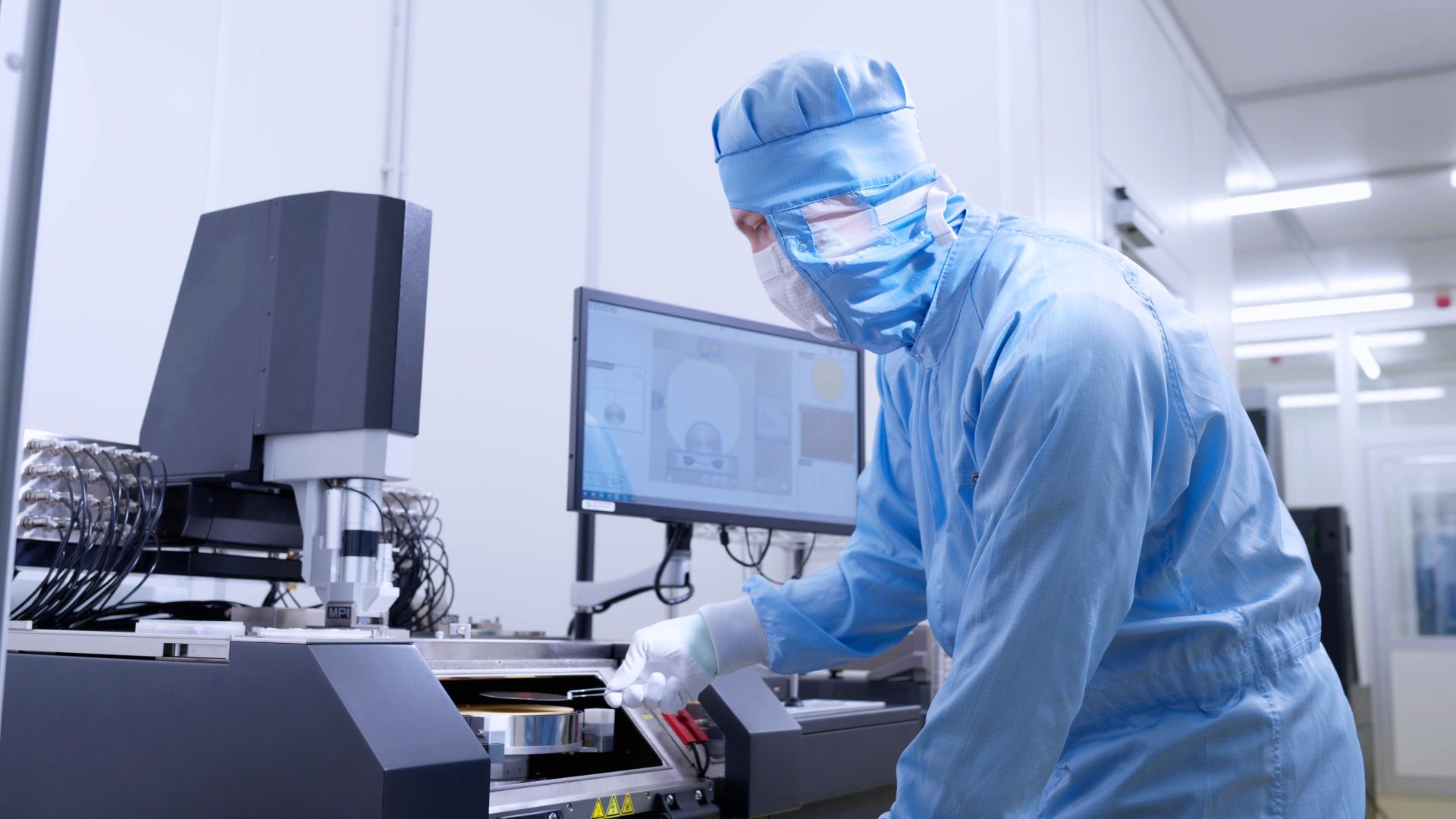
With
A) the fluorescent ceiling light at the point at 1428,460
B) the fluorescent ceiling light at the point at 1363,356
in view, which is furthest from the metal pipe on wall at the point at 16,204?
the fluorescent ceiling light at the point at 1363,356

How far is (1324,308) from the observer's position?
6977 millimetres

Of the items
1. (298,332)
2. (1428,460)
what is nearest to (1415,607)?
(1428,460)

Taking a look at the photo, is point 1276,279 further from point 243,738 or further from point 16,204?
point 16,204

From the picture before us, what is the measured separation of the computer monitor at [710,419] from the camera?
1.71 metres

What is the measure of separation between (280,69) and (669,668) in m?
1.58

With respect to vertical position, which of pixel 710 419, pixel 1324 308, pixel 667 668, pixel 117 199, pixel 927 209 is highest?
pixel 1324 308

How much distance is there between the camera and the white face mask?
112 centimetres

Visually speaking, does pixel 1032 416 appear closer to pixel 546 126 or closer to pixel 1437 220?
pixel 546 126

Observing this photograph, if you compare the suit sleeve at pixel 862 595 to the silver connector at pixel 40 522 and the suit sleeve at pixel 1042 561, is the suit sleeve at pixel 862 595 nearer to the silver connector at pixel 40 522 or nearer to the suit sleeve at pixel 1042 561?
the suit sleeve at pixel 1042 561

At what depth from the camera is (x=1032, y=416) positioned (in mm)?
857

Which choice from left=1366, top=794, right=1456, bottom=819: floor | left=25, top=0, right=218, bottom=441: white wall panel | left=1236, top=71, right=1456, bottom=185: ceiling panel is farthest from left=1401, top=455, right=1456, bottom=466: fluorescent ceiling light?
left=25, top=0, right=218, bottom=441: white wall panel

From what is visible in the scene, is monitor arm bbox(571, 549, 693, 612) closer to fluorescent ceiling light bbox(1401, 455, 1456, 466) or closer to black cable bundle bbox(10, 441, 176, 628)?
black cable bundle bbox(10, 441, 176, 628)

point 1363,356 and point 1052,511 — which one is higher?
point 1363,356

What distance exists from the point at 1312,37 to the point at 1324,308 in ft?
11.7
